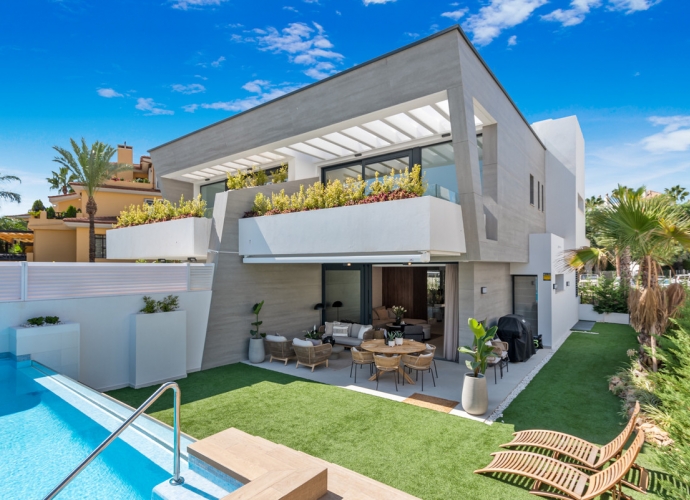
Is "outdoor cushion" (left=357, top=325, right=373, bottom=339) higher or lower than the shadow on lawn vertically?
higher

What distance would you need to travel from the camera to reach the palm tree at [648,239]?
9.07 m

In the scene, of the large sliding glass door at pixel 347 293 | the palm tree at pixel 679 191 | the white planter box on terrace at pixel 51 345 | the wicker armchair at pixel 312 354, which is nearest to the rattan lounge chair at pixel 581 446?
the wicker armchair at pixel 312 354

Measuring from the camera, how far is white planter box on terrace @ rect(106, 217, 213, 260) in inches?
557

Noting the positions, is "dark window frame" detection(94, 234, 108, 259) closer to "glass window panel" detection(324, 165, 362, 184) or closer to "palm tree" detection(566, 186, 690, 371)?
"glass window panel" detection(324, 165, 362, 184)

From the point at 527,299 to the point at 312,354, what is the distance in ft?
35.1

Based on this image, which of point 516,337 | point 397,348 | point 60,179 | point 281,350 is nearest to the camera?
point 397,348

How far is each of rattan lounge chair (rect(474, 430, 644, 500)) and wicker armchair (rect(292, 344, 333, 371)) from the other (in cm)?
691

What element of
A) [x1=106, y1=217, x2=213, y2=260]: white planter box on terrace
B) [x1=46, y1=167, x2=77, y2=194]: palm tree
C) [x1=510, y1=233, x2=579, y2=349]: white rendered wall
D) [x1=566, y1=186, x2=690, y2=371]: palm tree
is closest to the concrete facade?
[x1=510, y1=233, x2=579, y2=349]: white rendered wall

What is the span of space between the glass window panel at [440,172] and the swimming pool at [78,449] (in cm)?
860

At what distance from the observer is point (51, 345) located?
9.19 metres

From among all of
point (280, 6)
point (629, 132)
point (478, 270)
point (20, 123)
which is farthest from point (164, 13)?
point (629, 132)

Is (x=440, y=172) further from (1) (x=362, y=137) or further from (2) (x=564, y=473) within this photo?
(2) (x=564, y=473)

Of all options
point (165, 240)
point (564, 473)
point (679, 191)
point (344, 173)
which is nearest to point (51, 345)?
point (165, 240)

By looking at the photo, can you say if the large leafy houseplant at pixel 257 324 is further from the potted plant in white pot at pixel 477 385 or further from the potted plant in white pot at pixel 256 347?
the potted plant in white pot at pixel 477 385
